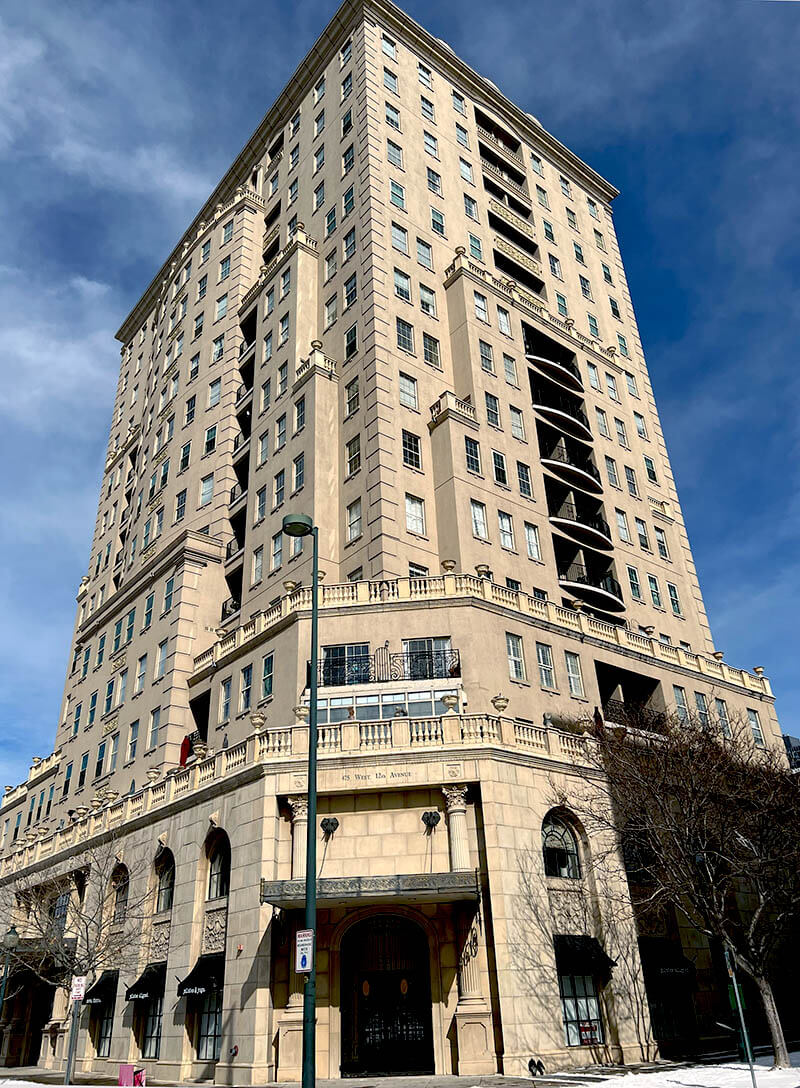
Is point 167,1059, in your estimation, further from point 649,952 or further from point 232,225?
point 232,225

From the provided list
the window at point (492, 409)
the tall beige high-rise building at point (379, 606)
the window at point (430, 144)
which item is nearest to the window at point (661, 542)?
the tall beige high-rise building at point (379, 606)

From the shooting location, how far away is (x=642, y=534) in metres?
54.5

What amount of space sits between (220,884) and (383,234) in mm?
35311

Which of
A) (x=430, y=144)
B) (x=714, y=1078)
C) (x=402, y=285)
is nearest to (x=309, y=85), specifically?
(x=430, y=144)

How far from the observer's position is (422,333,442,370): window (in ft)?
157

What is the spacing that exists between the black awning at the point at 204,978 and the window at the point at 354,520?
19.2 meters

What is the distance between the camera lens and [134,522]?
62.8m

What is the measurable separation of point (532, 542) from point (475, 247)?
21.8 metres

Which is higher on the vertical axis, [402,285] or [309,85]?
[309,85]

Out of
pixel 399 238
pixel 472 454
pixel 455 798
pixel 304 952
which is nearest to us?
pixel 304 952

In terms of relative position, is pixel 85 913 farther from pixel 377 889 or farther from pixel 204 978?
pixel 377 889

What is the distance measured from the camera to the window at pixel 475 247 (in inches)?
2196

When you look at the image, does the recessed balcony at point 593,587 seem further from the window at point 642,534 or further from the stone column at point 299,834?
the stone column at point 299,834

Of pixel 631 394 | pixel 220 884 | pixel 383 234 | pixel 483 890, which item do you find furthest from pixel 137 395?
pixel 483 890
